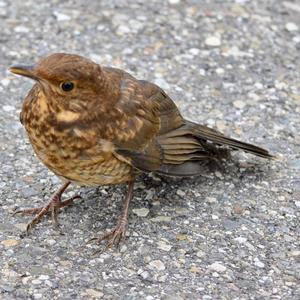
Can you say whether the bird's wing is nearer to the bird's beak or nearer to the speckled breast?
the speckled breast

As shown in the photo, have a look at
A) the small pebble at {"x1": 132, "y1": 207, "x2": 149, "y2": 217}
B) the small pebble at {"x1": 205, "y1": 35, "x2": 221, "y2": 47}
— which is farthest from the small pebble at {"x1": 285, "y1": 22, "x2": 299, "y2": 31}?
the small pebble at {"x1": 132, "y1": 207, "x2": 149, "y2": 217}

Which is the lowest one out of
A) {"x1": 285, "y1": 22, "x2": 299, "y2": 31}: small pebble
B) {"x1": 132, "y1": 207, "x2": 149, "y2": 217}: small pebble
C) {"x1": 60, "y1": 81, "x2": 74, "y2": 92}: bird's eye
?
{"x1": 285, "y1": 22, "x2": 299, "y2": 31}: small pebble

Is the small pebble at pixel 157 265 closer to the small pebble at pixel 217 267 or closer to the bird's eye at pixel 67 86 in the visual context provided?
the small pebble at pixel 217 267

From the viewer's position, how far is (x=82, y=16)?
24.7ft

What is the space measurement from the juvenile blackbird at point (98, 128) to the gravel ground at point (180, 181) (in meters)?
0.22

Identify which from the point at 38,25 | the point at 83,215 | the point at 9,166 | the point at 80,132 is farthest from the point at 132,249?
the point at 38,25

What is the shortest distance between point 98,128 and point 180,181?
Result: 1151 mm

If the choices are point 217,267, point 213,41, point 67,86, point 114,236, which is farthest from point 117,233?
point 213,41

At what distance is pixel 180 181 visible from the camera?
5.84 meters

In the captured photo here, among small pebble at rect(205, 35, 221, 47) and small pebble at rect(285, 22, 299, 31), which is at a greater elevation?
small pebble at rect(285, 22, 299, 31)

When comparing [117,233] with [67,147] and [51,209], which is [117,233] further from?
[67,147]

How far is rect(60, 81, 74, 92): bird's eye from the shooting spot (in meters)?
4.64

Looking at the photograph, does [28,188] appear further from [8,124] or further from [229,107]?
[229,107]

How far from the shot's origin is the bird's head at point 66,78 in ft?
15.1
